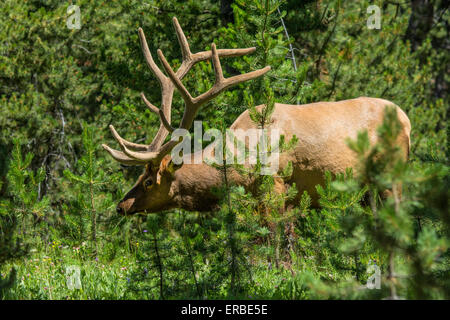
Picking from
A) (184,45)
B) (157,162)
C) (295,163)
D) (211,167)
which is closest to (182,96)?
(184,45)

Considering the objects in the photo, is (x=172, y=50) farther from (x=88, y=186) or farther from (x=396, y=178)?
(x=396, y=178)

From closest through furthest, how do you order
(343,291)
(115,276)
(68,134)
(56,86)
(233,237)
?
(343,291) → (233,237) → (115,276) → (56,86) → (68,134)

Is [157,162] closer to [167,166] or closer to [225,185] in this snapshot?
[167,166]

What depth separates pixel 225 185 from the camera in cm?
408

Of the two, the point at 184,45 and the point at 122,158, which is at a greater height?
the point at 184,45

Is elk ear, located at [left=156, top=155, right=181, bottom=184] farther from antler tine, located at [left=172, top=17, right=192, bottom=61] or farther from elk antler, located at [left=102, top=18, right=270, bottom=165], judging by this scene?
antler tine, located at [left=172, top=17, right=192, bottom=61]

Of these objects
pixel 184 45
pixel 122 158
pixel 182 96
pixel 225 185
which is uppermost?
pixel 184 45

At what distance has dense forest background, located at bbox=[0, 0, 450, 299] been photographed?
8.43 feet

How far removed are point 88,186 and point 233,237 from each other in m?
2.12

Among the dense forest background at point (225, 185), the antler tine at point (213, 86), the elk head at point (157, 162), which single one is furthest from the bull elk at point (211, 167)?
the antler tine at point (213, 86)

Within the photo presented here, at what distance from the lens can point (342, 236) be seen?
3887 millimetres

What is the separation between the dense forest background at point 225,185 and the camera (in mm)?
2570

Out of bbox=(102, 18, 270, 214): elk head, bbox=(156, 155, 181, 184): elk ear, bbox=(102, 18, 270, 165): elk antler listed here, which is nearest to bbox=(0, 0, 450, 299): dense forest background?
bbox=(102, 18, 270, 214): elk head

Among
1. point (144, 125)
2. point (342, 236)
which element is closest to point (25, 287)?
point (342, 236)
